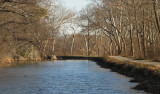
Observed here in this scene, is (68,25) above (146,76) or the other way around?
above

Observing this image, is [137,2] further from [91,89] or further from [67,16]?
[67,16]

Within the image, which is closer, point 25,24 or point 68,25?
point 25,24

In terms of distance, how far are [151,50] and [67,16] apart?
142 feet

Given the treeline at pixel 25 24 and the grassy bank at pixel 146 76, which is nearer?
the grassy bank at pixel 146 76

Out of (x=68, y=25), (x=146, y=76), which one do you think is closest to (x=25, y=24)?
(x=146, y=76)

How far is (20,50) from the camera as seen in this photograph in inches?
2264

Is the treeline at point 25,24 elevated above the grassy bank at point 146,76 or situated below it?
above

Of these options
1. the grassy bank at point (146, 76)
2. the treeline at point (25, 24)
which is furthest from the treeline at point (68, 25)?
the grassy bank at point (146, 76)

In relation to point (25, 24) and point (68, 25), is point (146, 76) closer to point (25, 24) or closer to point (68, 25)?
point (25, 24)

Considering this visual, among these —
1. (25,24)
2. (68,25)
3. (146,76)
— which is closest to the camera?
(146,76)

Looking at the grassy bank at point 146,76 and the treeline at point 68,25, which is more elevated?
the treeline at point 68,25

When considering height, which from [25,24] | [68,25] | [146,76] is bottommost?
[146,76]

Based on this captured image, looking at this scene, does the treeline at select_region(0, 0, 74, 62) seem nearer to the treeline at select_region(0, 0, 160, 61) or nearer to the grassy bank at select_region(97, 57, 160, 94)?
the treeline at select_region(0, 0, 160, 61)

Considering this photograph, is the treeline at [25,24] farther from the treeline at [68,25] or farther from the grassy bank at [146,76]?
the grassy bank at [146,76]
